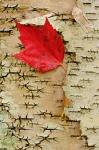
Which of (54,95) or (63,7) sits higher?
(63,7)

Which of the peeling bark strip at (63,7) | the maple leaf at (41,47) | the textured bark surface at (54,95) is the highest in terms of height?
the peeling bark strip at (63,7)

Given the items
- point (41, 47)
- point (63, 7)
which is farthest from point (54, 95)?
point (63, 7)

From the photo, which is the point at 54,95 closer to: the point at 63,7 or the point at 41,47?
the point at 41,47

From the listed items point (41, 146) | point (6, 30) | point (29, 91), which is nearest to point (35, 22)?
point (6, 30)

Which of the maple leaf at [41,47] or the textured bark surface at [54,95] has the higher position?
the maple leaf at [41,47]
